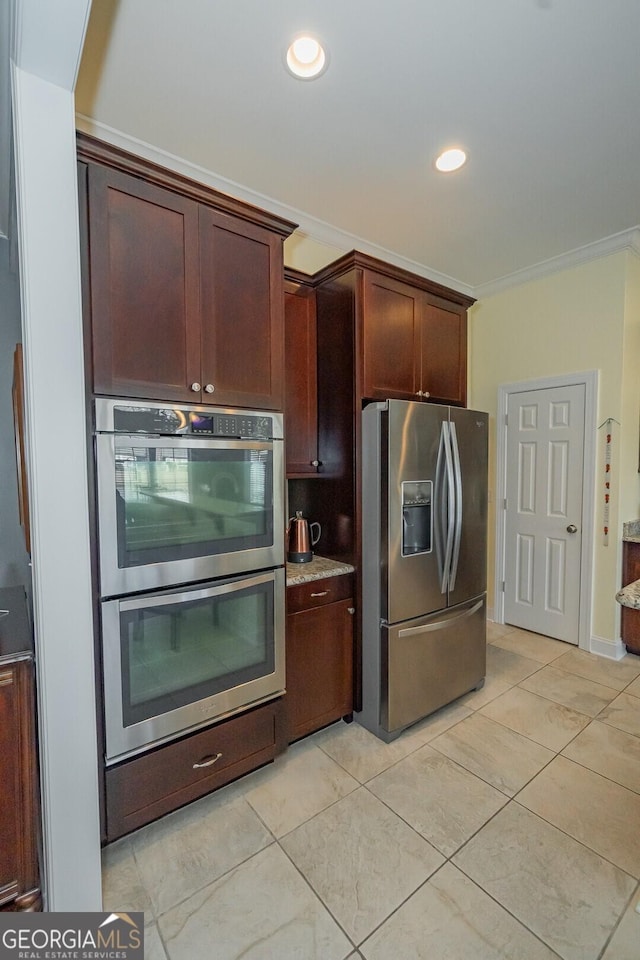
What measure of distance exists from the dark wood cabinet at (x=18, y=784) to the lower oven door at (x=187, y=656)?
0.75ft

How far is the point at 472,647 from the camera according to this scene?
2.57m

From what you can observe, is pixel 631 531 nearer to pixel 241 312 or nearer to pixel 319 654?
pixel 319 654

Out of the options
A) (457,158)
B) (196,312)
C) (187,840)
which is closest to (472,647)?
(187,840)

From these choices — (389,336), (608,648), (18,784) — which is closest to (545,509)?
(608,648)

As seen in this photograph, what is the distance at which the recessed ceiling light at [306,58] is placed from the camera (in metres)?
1.57

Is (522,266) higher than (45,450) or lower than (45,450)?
higher

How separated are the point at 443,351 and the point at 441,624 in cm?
166

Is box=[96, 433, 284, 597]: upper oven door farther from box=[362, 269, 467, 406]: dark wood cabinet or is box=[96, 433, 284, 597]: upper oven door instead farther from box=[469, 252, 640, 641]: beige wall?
box=[469, 252, 640, 641]: beige wall

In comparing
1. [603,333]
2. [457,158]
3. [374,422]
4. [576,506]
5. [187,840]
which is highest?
[457,158]

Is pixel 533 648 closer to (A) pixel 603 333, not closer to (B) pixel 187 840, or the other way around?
(A) pixel 603 333

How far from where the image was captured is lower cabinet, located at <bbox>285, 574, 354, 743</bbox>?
2.06 metres

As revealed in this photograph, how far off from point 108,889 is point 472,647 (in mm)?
2038

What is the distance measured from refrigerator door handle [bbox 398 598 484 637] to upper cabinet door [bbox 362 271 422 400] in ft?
4.12

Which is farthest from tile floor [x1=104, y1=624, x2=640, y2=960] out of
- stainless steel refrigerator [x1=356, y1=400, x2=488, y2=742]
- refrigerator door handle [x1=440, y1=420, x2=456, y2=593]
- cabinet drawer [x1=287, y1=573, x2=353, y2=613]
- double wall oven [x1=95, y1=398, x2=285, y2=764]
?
refrigerator door handle [x1=440, y1=420, x2=456, y2=593]
